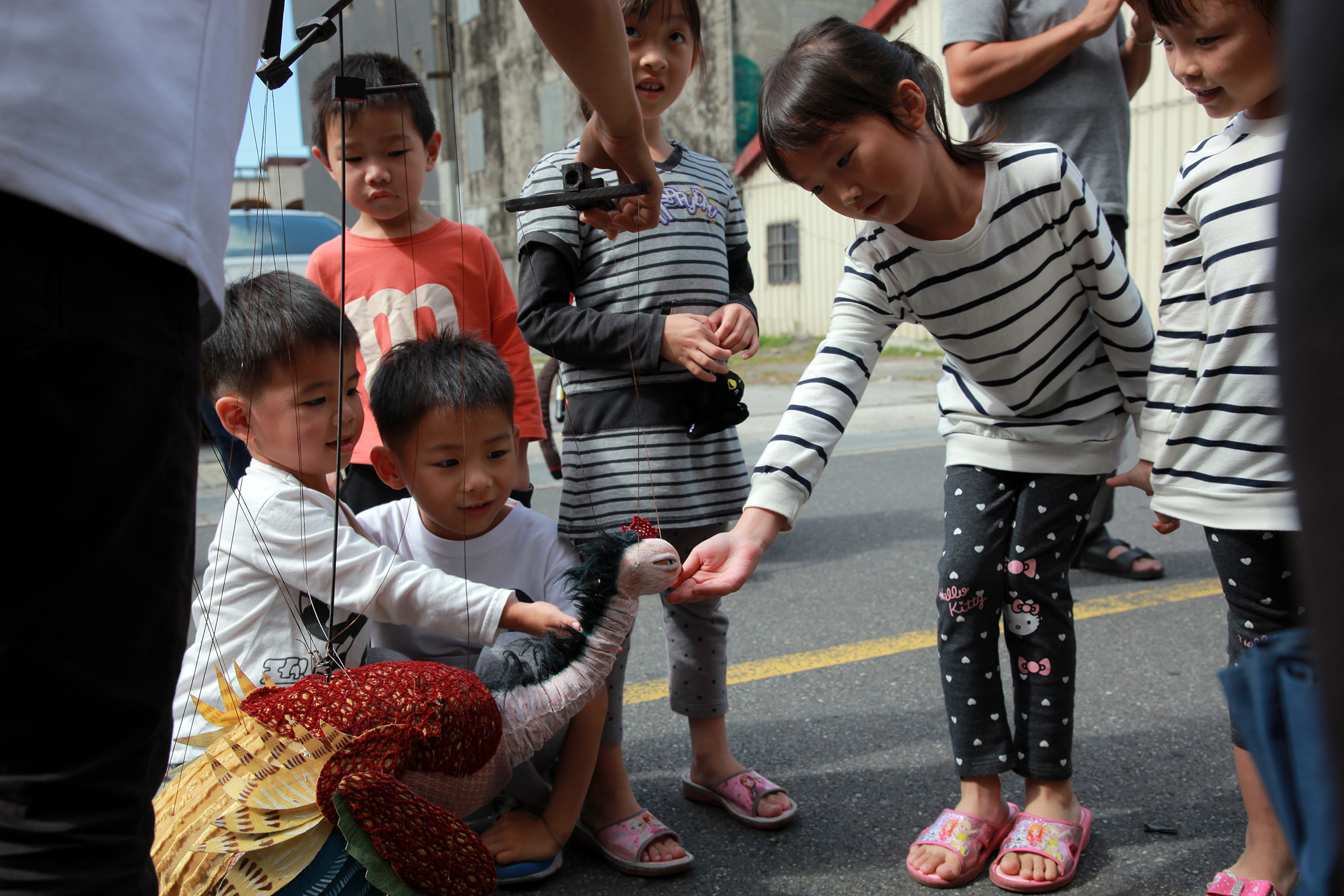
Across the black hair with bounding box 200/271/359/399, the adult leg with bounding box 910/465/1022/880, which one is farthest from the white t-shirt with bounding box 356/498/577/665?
the adult leg with bounding box 910/465/1022/880

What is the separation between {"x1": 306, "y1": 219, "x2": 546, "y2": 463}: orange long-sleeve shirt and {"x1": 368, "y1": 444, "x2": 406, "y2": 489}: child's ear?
0.34ft

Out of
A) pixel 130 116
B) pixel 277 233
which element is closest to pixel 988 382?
pixel 130 116

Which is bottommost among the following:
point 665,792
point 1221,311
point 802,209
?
point 665,792

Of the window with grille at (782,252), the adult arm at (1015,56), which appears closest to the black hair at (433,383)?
the adult arm at (1015,56)

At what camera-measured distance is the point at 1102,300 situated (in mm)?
1951

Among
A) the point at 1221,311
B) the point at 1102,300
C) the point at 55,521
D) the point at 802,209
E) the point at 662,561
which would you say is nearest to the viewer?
the point at 55,521

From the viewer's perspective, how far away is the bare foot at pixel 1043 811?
1910 millimetres

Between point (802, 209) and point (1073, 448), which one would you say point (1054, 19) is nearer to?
point (1073, 448)

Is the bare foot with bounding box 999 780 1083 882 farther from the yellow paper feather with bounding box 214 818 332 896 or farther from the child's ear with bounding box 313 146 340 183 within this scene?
the child's ear with bounding box 313 146 340 183

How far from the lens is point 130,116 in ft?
2.89

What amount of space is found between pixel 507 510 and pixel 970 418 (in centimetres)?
95

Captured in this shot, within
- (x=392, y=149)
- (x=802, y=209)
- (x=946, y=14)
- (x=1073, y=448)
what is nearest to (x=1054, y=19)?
(x=946, y=14)

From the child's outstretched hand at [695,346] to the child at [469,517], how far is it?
340 mm

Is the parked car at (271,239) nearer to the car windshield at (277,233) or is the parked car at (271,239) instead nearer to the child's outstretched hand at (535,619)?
the car windshield at (277,233)
